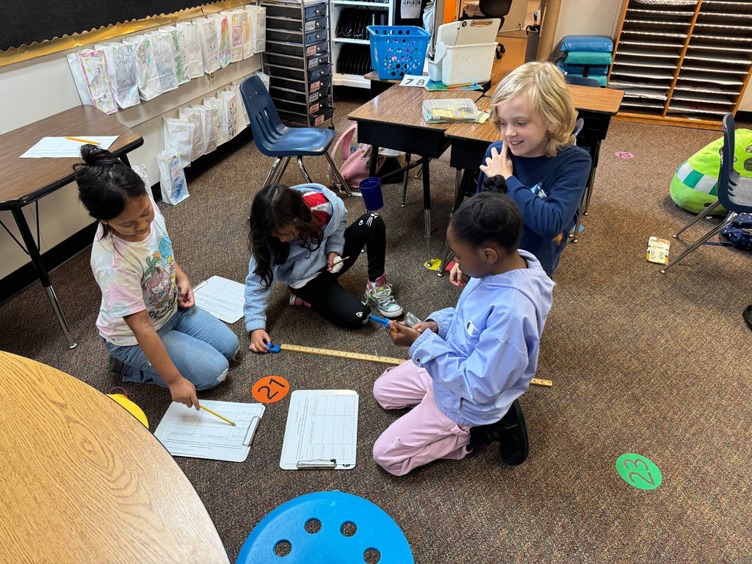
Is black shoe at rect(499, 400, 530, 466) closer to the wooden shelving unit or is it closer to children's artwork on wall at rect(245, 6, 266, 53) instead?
children's artwork on wall at rect(245, 6, 266, 53)

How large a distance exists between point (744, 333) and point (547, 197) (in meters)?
1.27

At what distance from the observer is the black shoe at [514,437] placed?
4.68 ft

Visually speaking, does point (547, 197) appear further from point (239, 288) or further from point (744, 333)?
point (239, 288)

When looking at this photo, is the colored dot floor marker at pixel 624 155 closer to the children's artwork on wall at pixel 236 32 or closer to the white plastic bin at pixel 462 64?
the white plastic bin at pixel 462 64

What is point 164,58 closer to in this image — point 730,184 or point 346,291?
point 346,291

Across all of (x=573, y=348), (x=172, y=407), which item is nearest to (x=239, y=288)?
(x=172, y=407)

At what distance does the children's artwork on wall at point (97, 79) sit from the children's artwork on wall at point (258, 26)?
4.43 feet

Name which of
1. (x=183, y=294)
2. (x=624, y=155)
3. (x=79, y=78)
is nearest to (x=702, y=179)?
(x=624, y=155)

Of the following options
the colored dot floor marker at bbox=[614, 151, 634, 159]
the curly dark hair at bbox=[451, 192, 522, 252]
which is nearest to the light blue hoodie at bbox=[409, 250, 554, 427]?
the curly dark hair at bbox=[451, 192, 522, 252]

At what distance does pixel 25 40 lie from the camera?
2.03 m

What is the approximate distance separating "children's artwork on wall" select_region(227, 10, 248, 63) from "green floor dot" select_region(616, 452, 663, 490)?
3263 millimetres

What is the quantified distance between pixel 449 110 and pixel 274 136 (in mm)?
1133

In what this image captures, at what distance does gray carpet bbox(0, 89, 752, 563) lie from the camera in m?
1.36

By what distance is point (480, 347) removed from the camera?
1.16 metres
